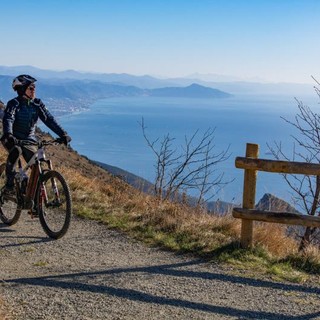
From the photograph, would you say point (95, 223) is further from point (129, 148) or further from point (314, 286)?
point (129, 148)

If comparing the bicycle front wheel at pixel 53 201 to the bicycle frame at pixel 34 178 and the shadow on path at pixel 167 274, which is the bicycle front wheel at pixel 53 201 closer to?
the bicycle frame at pixel 34 178

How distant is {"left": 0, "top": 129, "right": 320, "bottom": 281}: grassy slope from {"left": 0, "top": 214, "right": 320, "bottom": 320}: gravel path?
0.35 meters

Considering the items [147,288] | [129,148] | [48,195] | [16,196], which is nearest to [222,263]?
[147,288]

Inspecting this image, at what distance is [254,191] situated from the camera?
6.32 meters

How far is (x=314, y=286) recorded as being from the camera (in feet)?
17.8

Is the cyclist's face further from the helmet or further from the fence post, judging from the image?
the fence post

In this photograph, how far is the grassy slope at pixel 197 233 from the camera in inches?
240

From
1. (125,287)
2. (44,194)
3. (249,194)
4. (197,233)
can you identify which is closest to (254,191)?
(249,194)

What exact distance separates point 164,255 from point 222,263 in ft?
2.58

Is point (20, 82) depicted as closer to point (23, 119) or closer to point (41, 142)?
point (23, 119)

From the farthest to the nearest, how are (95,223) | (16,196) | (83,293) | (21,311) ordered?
(95,223) < (16,196) < (83,293) < (21,311)

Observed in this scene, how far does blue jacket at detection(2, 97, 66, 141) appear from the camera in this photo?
6.61 m

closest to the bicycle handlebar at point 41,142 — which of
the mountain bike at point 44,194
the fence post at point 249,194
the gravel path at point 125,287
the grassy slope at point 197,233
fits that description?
the mountain bike at point 44,194

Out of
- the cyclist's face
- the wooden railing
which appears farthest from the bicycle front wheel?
the wooden railing
